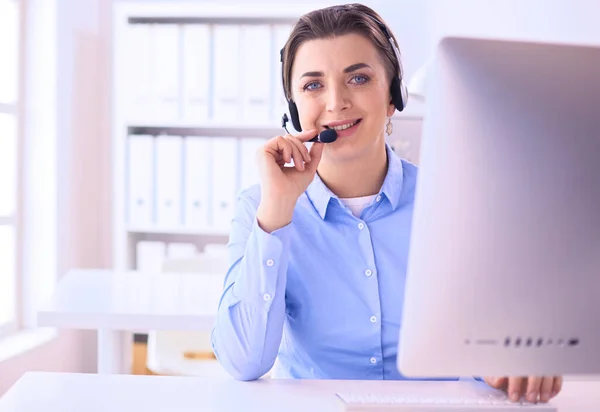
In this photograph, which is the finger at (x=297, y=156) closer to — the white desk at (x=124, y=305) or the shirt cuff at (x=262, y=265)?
the shirt cuff at (x=262, y=265)

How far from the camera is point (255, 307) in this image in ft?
3.44

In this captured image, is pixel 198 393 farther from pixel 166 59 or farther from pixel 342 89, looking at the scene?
pixel 166 59

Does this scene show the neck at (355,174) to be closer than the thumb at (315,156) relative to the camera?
No

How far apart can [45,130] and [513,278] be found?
2488 mm

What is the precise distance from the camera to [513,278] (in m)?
0.65

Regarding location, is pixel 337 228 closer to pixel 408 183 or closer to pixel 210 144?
pixel 408 183

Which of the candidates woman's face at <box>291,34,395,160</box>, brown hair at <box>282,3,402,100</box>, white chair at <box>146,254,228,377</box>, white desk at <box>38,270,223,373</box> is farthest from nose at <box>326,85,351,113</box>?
white chair at <box>146,254,228,377</box>

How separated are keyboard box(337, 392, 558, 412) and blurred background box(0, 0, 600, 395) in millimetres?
1869

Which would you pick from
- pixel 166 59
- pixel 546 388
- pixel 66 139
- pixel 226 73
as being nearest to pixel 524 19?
pixel 226 73

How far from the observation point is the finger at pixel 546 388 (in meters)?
0.89

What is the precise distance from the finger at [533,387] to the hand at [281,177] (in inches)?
16.3

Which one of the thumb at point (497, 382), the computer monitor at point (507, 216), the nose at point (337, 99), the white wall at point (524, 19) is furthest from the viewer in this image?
the white wall at point (524, 19)

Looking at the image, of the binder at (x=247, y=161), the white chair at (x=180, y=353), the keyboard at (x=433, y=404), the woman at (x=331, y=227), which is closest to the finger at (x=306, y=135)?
the woman at (x=331, y=227)

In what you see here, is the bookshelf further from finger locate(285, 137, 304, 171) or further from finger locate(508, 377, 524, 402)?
finger locate(508, 377, 524, 402)
